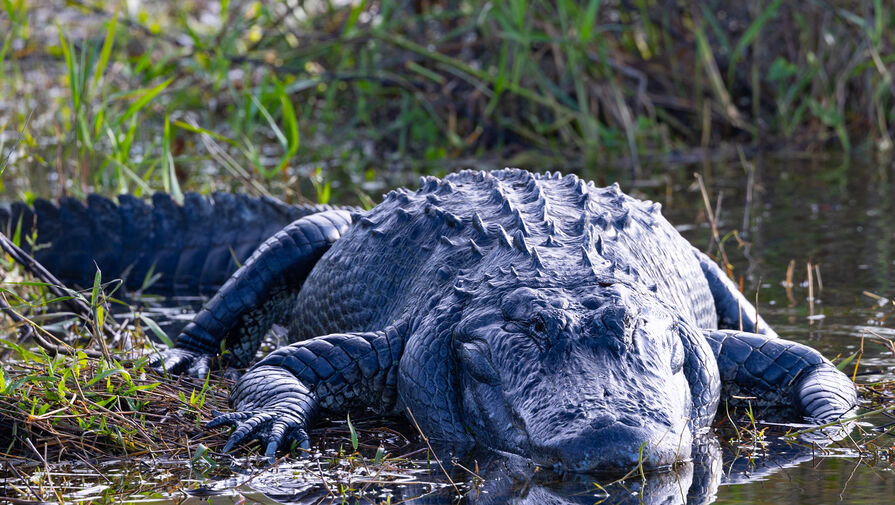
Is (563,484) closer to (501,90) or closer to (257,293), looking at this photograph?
(257,293)

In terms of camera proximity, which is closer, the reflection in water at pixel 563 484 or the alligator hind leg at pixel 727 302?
the reflection in water at pixel 563 484

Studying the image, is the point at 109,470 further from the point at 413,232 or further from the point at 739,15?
the point at 739,15

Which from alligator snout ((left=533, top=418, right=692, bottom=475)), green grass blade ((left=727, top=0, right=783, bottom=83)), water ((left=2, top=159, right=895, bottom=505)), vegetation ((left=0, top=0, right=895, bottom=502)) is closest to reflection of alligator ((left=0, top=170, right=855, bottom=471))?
alligator snout ((left=533, top=418, right=692, bottom=475))

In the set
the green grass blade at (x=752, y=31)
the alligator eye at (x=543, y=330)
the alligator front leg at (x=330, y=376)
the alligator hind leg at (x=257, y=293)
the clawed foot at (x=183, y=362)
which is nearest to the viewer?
the alligator eye at (x=543, y=330)

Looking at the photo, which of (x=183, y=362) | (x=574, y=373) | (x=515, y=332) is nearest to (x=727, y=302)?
(x=515, y=332)

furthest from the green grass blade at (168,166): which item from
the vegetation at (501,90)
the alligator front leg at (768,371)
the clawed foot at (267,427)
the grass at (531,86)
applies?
the alligator front leg at (768,371)

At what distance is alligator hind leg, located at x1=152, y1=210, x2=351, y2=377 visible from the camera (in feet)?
16.1

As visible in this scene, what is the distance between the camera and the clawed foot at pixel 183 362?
4484mm

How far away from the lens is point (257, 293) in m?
4.99

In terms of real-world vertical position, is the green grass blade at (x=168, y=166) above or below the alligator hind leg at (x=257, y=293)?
above

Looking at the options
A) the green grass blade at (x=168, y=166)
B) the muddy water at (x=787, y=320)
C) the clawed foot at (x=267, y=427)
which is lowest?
the muddy water at (x=787, y=320)

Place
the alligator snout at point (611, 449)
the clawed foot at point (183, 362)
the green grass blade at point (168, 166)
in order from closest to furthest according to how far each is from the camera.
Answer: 1. the alligator snout at point (611, 449)
2. the clawed foot at point (183, 362)
3. the green grass blade at point (168, 166)

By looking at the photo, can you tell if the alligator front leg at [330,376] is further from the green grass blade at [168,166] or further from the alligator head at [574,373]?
the green grass blade at [168,166]

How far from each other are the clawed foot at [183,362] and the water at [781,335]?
1.27m
